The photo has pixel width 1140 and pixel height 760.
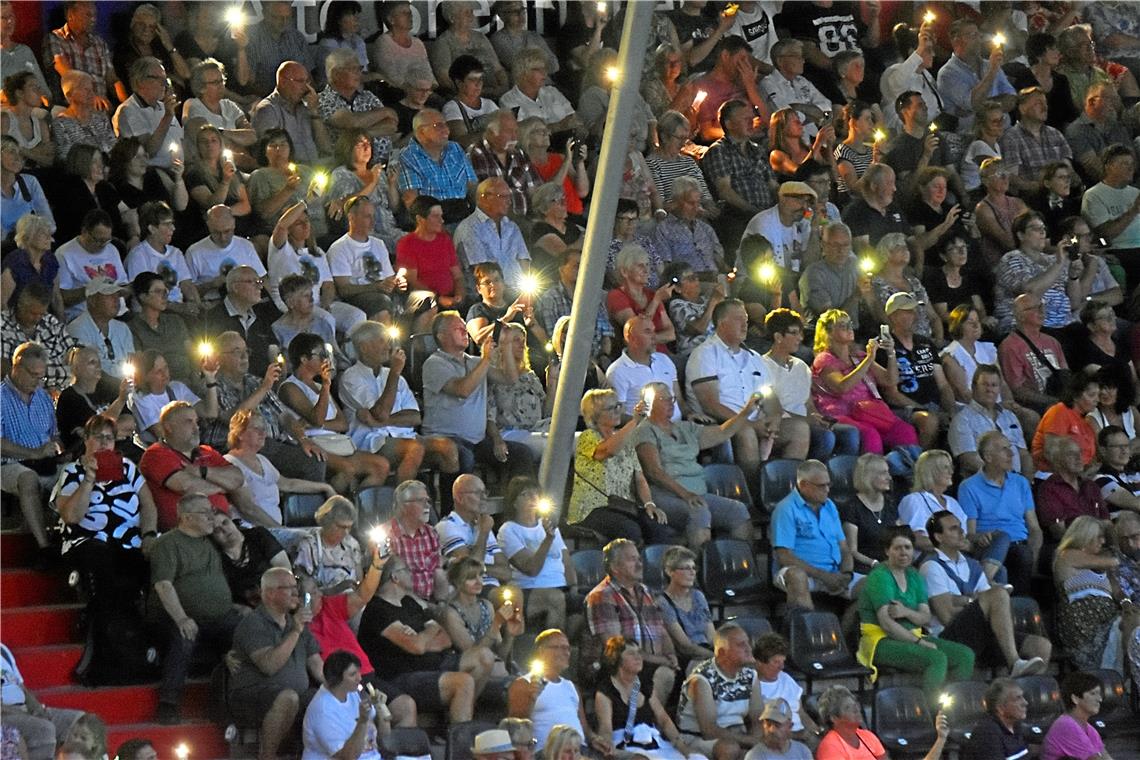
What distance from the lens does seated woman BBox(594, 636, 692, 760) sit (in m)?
9.73

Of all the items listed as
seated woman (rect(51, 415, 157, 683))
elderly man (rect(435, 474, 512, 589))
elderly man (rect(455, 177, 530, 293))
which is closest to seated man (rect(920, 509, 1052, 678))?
elderly man (rect(435, 474, 512, 589))

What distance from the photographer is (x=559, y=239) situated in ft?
41.5

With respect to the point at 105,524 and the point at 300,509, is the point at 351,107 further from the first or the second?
the point at 105,524

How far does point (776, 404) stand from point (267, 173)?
3200mm

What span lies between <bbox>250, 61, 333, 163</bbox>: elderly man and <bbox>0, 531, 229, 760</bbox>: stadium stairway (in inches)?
150

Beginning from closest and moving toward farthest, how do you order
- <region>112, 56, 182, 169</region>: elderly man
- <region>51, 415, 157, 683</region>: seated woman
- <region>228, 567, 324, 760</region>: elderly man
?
<region>228, 567, 324, 760</region>: elderly man < <region>51, 415, 157, 683</region>: seated woman < <region>112, 56, 182, 169</region>: elderly man

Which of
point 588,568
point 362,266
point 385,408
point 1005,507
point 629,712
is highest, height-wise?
point 362,266

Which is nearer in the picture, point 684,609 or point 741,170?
point 684,609

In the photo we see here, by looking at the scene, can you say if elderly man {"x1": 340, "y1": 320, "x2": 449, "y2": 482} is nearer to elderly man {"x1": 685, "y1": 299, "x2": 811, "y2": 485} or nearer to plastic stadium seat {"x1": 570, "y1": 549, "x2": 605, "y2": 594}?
plastic stadium seat {"x1": 570, "y1": 549, "x2": 605, "y2": 594}

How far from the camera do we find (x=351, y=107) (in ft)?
43.3

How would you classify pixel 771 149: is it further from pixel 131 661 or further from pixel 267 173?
pixel 131 661

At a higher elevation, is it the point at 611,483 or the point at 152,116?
the point at 152,116

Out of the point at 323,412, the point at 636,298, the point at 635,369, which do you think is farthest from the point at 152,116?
the point at 635,369

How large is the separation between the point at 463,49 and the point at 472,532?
16.2 ft
